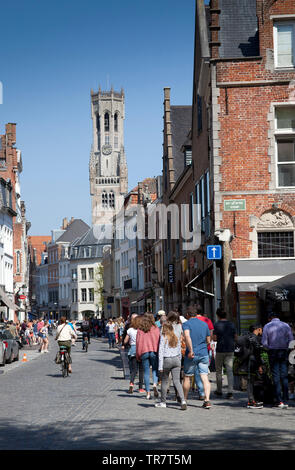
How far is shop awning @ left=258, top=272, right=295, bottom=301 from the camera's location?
19031mm

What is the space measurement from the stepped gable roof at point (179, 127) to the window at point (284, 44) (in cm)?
1980

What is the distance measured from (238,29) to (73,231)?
12244 centimetres

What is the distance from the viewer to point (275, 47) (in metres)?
25.5

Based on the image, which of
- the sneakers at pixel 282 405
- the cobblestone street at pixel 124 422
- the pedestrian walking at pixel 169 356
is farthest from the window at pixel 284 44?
the sneakers at pixel 282 405

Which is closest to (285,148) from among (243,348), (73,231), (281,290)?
(281,290)

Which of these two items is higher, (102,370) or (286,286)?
(286,286)

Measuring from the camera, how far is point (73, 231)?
148250 millimetres

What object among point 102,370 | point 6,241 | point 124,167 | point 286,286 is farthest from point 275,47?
point 124,167

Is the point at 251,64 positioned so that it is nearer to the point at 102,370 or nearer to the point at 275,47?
the point at 275,47

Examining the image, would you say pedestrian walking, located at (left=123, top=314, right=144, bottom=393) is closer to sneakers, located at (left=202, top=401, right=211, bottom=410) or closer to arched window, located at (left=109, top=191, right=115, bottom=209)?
sneakers, located at (left=202, top=401, right=211, bottom=410)

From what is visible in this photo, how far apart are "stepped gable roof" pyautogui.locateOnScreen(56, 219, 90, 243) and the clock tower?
12234mm

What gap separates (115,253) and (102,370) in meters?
67.6

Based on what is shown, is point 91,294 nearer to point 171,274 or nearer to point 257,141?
point 171,274

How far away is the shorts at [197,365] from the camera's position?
49.2ft
